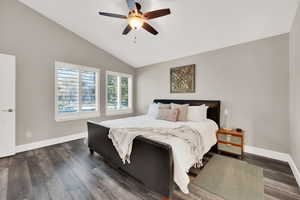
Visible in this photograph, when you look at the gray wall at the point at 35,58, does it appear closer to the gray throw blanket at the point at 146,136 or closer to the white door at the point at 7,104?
the white door at the point at 7,104

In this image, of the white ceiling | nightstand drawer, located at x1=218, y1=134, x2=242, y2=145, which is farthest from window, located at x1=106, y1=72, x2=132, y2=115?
nightstand drawer, located at x1=218, y1=134, x2=242, y2=145

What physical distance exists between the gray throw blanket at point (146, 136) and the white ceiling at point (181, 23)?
7.14 feet

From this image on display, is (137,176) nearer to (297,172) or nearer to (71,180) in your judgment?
(71,180)

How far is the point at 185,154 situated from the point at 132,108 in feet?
13.3

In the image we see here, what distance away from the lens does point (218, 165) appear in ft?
7.99

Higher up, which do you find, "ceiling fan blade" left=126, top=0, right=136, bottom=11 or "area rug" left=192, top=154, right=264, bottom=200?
"ceiling fan blade" left=126, top=0, right=136, bottom=11

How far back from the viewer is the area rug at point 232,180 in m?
1.72

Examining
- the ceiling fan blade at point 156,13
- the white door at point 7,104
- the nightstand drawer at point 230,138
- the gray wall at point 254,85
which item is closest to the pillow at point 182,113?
the gray wall at point 254,85

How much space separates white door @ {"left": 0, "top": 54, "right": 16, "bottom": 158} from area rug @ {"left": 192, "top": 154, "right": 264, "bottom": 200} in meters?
3.83

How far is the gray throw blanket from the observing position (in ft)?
6.38

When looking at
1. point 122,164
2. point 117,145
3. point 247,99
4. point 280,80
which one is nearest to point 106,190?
point 122,164

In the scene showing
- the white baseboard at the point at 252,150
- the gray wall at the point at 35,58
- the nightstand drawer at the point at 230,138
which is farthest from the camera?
the gray wall at the point at 35,58

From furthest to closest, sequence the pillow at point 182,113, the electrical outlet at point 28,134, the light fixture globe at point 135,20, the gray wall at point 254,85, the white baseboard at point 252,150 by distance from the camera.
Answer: the pillow at point 182,113
the electrical outlet at point 28,134
the gray wall at point 254,85
the white baseboard at point 252,150
the light fixture globe at point 135,20

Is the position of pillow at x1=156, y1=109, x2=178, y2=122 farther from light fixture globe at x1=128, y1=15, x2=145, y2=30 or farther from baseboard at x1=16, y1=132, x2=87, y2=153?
baseboard at x1=16, y1=132, x2=87, y2=153
